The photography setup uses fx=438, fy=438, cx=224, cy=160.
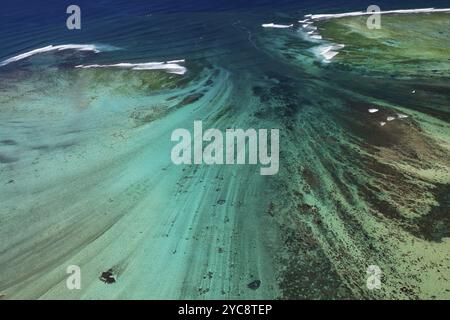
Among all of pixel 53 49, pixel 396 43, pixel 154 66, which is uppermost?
pixel 53 49

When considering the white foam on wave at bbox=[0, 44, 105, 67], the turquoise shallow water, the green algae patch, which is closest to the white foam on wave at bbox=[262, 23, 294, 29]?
the green algae patch

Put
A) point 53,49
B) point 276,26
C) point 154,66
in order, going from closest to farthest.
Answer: point 154,66, point 276,26, point 53,49

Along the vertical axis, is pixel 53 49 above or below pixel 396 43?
above

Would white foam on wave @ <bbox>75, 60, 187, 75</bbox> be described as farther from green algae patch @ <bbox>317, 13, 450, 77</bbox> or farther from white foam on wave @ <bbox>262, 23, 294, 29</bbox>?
green algae patch @ <bbox>317, 13, 450, 77</bbox>

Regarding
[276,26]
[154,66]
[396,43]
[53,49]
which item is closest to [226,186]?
[154,66]

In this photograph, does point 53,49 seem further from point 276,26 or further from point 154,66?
point 276,26

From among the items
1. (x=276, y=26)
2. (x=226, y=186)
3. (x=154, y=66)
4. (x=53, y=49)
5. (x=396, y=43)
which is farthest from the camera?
(x=53, y=49)

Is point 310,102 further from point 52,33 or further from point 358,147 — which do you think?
point 52,33
